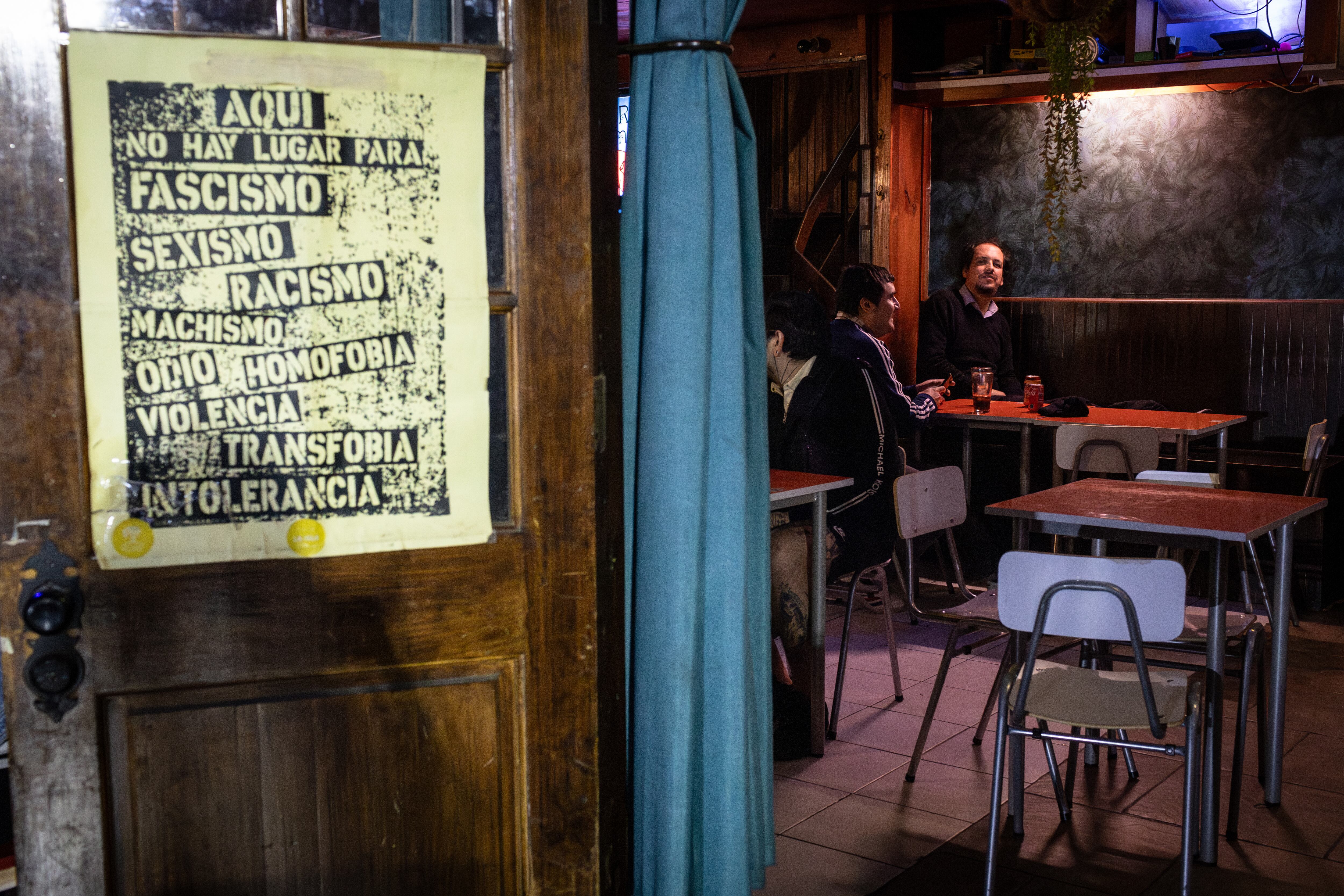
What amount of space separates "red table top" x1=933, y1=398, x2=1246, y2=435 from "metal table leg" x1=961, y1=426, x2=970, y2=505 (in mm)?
114

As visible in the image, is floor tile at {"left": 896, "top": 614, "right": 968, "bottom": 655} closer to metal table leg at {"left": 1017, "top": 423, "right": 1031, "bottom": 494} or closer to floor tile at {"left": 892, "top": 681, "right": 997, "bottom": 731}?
floor tile at {"left": 892, "top": 681, "right": 997, "bottom": 731}

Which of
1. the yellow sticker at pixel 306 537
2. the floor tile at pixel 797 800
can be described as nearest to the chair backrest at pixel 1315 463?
the floor tile at pixel 797 800

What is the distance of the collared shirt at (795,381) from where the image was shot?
12.9ft

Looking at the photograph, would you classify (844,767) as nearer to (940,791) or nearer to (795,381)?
(940,791)

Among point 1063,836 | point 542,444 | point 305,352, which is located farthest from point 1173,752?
point 305,352

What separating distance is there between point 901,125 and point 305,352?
18.6ft

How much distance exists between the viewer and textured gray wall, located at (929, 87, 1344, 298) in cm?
608

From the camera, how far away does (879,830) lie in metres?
2.91

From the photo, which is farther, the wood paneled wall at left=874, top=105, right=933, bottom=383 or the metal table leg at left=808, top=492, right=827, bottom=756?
the wood paneled wall at left=874, top=105, right=933, bottom=383

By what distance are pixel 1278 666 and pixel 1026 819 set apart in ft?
2.55

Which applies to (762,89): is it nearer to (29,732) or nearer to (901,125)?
(901,125)

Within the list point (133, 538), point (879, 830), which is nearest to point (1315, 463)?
point (879, 830)

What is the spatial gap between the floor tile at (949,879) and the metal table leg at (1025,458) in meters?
2.93

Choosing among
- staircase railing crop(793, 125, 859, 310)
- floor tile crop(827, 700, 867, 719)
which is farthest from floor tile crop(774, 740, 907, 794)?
staircase railing crop(793, 125, 859, 310)
